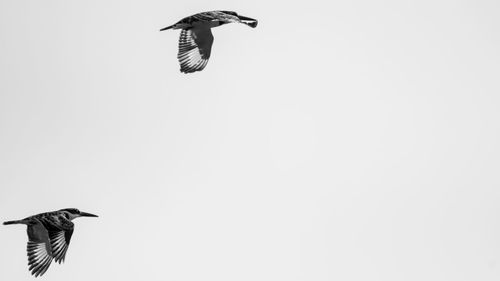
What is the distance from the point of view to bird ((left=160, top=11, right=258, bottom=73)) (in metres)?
21.8

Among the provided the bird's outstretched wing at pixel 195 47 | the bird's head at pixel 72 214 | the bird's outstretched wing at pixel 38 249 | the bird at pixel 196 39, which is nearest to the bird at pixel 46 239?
the bird's outstretched wing at pixel 38 249

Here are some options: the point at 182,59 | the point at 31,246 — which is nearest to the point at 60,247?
the point at 31,246

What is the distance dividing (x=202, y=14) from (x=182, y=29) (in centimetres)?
104

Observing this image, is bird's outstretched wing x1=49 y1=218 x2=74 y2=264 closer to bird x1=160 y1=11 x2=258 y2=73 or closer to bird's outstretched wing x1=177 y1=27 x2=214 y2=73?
bird x1=160 y1=11 x2=258 y2=73

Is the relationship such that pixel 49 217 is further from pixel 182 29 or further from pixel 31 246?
pixel 182 29

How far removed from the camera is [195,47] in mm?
22406

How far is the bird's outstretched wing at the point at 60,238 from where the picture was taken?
19.3 m

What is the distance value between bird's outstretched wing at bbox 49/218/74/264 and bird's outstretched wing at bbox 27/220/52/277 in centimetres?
11

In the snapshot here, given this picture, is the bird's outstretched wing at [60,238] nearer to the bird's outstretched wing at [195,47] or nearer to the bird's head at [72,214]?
the bird's head at [72,214]

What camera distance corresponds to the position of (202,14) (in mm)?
21922

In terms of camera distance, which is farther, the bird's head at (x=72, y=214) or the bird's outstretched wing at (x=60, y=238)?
the bird's head at (x=72, y=214)

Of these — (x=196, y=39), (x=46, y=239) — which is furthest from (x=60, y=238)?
(x=196, y=39)

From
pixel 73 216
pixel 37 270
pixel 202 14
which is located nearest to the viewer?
pixel 37 270

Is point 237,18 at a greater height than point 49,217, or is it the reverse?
point 237,18
